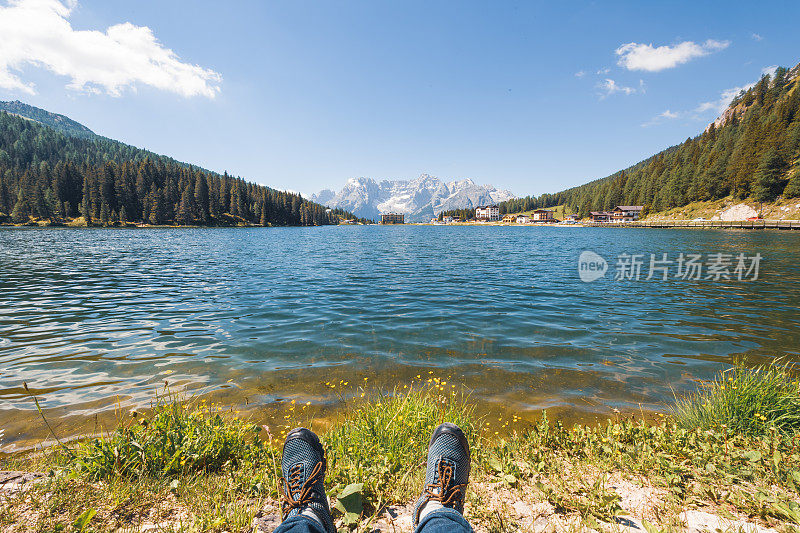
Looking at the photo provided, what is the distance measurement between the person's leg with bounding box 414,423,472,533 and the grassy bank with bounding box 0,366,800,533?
264 mm

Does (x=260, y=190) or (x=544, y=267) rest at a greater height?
(x=260, y=190)

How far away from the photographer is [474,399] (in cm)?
827

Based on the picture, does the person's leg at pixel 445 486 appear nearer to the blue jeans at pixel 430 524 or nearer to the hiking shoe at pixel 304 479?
the blue jeans at pixel 430 524

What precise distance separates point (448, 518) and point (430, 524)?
0.68 feet

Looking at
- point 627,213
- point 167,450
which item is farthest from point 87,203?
point 627,213

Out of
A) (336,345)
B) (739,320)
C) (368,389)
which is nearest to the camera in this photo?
(368,389)

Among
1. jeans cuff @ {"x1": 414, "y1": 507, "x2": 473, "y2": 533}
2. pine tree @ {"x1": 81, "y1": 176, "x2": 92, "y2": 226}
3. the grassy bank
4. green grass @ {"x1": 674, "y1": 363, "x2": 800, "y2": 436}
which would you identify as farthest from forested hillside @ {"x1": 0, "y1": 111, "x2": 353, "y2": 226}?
green grass @ {"x1": 674, "y1": 363, "x2": 800, "y2": 436}

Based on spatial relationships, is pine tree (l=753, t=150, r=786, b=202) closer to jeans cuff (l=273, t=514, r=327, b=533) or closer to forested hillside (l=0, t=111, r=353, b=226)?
jeans cuff (l=273, t=514, r=327, b=533)

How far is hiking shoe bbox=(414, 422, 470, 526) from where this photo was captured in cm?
373

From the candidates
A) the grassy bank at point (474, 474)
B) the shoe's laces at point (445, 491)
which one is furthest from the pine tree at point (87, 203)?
the shoe's laces at point (445, 491)

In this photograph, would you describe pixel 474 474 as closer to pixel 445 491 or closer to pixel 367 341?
pixel 445 491

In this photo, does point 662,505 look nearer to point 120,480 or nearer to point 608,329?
point 120,480

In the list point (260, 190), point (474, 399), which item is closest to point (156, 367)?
point (474, 399)

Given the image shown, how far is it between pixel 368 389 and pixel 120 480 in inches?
219
